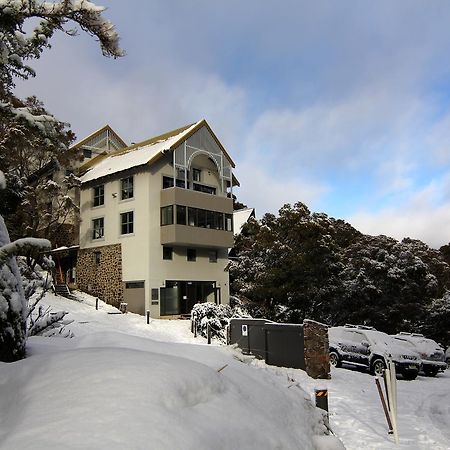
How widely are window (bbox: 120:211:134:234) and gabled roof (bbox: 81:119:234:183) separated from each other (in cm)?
296

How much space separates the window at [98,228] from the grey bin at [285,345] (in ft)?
68.4

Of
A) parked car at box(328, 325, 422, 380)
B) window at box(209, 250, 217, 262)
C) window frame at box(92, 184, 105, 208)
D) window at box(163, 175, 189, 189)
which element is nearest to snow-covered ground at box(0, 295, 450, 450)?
parked car at box(328, 325, 422, 380)

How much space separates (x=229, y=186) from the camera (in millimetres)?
36719

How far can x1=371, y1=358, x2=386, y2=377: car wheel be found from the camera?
16.6m

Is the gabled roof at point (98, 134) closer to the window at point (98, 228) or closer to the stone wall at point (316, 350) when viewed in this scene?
the window at point (98, 228)

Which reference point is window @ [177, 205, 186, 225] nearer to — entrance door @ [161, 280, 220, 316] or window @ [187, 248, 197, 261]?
window @ [187, 248, 197, 261]

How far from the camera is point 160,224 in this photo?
3158 centimetres

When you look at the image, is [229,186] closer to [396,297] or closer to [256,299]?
[256,299]

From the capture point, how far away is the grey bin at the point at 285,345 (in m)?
15.1

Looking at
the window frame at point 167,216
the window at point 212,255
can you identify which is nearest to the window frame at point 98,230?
the window frame at point 167,216

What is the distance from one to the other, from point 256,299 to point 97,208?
1386cm

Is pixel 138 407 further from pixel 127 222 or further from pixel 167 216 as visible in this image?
pixel 127 222

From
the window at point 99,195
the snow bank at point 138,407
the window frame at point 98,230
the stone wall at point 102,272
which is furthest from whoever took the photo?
the window at point 99,195

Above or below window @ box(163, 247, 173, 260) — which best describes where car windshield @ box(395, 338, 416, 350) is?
below
